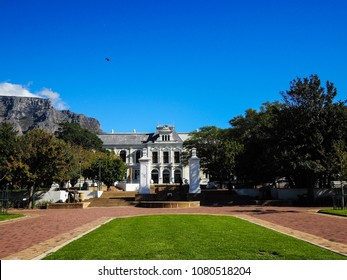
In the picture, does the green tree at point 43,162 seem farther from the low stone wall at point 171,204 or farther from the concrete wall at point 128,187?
the concrete wall at point 128,187

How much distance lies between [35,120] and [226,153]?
133 m

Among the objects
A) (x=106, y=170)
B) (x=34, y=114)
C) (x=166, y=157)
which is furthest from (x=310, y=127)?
(x=34, y=114)

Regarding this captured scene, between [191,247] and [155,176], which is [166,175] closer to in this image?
[155,176]

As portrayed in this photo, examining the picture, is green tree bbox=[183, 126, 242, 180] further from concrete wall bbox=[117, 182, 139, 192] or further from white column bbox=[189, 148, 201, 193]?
concrete wall bbox=[117, 182, 139, 192]

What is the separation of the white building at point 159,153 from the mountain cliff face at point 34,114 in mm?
74642

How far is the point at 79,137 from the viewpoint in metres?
73.3

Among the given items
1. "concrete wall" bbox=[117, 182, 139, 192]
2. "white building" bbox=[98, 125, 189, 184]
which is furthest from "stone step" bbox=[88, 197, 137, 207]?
"white building" bbox=[98, 125, 189, 184]

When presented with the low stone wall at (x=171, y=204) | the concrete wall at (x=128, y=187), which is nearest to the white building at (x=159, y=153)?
the concrete wall at (x=128, y=187)

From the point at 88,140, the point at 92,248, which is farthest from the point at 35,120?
the point at 92,248

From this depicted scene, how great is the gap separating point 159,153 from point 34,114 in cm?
10851

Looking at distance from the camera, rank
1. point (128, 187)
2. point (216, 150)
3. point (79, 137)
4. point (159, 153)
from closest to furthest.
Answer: point (216, 150) → point (128, 187) → point (79, 137) → point (159, 153)

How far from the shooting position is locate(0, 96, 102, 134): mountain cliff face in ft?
502

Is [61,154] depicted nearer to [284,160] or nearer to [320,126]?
[284,160]

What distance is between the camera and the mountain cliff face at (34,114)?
15288 centimetres
